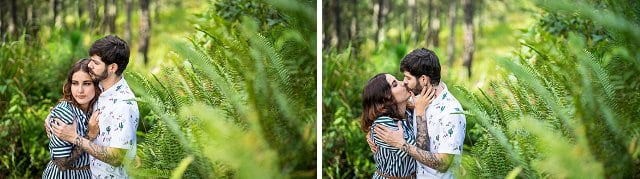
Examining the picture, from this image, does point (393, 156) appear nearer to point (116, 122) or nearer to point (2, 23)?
point (116, 122)

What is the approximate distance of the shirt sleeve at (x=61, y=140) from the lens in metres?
3.76

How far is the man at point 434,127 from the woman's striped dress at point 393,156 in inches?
1.2

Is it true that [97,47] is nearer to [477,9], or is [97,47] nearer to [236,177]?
[236,177]

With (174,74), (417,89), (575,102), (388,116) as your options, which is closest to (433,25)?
(417,89)

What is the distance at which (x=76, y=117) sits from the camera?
147 inches

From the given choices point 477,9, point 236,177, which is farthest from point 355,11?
point 236,177

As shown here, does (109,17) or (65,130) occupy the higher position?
(109,17)

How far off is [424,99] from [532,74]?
1.67 feet

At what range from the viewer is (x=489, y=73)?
391cm

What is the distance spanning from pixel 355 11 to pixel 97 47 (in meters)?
1.33

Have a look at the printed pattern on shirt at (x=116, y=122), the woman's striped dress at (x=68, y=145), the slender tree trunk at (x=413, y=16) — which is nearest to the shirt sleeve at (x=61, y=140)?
the woman's striped dress at (x=68, y=145)

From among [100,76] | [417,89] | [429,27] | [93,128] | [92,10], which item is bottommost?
[93,128]

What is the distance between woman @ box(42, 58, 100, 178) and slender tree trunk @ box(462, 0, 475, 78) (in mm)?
1713

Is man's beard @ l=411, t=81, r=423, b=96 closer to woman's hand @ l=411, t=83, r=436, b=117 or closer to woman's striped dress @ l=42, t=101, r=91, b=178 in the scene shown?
woman's hand @ l=411, t=83, r=436, b=117
